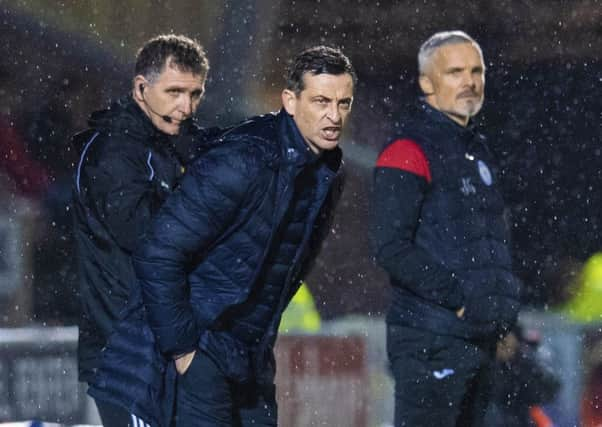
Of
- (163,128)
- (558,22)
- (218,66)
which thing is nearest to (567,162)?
(558,22)

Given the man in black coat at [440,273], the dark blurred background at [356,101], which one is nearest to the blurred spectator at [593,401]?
the dark blurred background at [356,101]

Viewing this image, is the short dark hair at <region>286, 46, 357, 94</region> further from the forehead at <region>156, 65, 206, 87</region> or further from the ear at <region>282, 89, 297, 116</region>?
the forehead at <region>156, 65, 206, 87</region>

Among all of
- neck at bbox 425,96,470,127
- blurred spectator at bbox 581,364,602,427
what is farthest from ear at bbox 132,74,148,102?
blurred spectator at bbox 581,364,602,427

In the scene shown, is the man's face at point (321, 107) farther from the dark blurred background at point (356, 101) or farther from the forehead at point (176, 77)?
the dark blurred background at point (356, 101)

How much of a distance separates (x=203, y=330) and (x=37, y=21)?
3349 millimetres

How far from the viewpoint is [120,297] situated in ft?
10.2

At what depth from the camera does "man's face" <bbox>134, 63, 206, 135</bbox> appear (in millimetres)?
3242

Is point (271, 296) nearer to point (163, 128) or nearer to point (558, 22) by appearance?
point (163, 128)

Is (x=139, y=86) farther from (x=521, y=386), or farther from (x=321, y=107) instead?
(x=521, y=386)

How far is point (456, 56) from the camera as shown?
12.7 feet

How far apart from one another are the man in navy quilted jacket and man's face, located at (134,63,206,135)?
38 cm

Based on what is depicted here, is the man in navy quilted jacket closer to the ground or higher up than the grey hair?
closer to the ground

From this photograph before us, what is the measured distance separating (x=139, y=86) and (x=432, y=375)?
1.12 meters

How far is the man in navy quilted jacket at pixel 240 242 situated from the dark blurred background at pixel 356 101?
273cm
